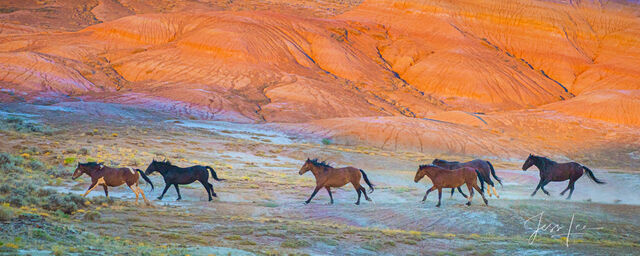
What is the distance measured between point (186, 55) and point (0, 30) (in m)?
45.1

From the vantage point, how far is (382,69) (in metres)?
98.5

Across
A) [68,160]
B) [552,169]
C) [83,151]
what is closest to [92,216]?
[68,160]

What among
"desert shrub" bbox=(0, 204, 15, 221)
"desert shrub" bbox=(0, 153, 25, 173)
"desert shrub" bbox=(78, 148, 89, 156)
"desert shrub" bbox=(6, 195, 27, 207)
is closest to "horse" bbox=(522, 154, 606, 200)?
"desert shrub" bbox=(6, 195, 27, 207)

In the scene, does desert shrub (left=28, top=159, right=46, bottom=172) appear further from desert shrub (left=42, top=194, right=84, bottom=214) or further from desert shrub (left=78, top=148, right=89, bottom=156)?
desert shrub (left=42, top=194, right=84, bottom=214)

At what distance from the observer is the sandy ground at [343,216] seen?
13.9 m

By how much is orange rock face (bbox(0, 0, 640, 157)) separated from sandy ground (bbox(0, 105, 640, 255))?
29957 millimetres

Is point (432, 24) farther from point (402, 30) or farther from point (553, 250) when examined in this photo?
point (553, 250)

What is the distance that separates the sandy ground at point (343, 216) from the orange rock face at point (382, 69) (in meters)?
30.0

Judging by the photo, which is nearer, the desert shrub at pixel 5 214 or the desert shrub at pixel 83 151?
the desert shrub at pixel 5 214

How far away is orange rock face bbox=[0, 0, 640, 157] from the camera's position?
7131cm

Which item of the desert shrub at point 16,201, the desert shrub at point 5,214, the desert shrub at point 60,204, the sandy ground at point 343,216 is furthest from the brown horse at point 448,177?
the desert shrub at point 5,214

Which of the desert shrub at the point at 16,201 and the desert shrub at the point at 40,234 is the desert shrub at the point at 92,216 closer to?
the desert shrub at the point at 16,201

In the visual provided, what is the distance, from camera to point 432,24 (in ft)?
360

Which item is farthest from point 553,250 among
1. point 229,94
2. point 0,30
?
point 0,30
